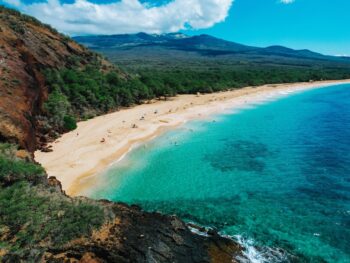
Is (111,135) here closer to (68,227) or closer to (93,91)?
(93,91)

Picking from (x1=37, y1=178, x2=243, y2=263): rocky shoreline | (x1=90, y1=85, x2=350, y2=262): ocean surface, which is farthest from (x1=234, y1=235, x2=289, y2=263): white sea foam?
(x1=37, y1=178, x2=243, y2=263): rocky shoreline

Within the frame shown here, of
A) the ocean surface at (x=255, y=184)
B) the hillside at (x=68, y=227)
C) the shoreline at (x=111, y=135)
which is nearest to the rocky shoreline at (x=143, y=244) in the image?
the hillside at (x=68, y=227)

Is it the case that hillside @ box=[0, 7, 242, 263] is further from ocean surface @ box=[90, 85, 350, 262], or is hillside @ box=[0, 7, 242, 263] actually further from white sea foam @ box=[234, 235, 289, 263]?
Result: ocean surface @ box=[90, 85, 350, 262]

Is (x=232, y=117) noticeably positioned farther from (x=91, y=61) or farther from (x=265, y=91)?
(x=265, y=91)

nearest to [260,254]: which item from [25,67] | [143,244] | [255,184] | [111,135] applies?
[143,244]

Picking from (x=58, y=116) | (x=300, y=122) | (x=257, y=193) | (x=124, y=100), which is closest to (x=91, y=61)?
(x=124, y=100)
